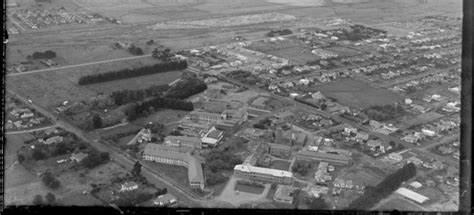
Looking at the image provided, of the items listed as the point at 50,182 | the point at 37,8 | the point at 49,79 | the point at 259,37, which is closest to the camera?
the point at 50,182

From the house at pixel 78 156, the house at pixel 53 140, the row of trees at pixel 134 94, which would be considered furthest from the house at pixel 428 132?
the house at pixel 53 140

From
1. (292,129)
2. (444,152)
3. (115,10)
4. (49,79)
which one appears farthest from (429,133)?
(115,10)

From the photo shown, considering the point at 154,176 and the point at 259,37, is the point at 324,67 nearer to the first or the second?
the point at 259,37

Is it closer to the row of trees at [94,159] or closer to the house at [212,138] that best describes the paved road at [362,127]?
the house at [212,138]

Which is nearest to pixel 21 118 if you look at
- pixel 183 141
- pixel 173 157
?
pixel 183 141

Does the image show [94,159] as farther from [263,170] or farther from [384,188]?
[384,188]

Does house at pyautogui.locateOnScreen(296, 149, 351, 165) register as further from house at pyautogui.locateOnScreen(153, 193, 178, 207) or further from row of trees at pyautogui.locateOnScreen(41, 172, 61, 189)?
row of trees at pyautogui.locateOnScreen(41, 172, 61, 189)

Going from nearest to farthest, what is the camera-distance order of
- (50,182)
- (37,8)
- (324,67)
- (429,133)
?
(50,182)
(429,133)
(324,67)
(37,8)
